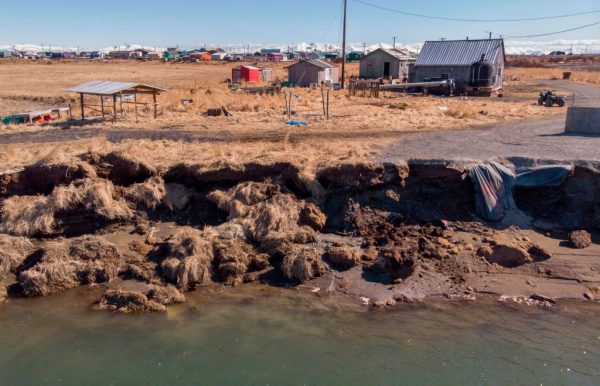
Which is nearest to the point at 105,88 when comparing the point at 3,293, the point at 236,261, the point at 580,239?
the point at 3,293

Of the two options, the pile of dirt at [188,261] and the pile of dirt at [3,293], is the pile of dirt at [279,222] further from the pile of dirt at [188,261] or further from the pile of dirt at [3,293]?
the pile of dirt at [3,293]

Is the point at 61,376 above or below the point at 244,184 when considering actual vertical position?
below

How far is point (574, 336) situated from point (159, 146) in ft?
44.7

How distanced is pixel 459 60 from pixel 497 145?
2783cm

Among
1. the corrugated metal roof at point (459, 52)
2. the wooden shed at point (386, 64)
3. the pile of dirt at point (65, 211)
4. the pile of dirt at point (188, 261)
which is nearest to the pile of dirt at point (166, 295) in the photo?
the pile of dirt at point (188, 261)

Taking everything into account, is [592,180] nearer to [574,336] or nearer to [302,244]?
[574,336]

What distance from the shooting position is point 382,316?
11.3 metres

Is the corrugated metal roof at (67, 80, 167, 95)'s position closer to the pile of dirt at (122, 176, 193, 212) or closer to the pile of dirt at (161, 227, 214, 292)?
the pile of dirt at (122, 176, 193, 212)

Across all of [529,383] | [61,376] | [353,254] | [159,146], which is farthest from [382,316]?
[159,146]

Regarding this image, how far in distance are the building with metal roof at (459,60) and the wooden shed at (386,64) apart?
508 cm

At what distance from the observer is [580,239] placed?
13.6 meters

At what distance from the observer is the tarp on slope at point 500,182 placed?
14.6 metres

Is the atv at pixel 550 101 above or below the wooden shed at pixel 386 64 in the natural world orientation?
below

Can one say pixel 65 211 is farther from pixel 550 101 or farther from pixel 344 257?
pixel 550 101
